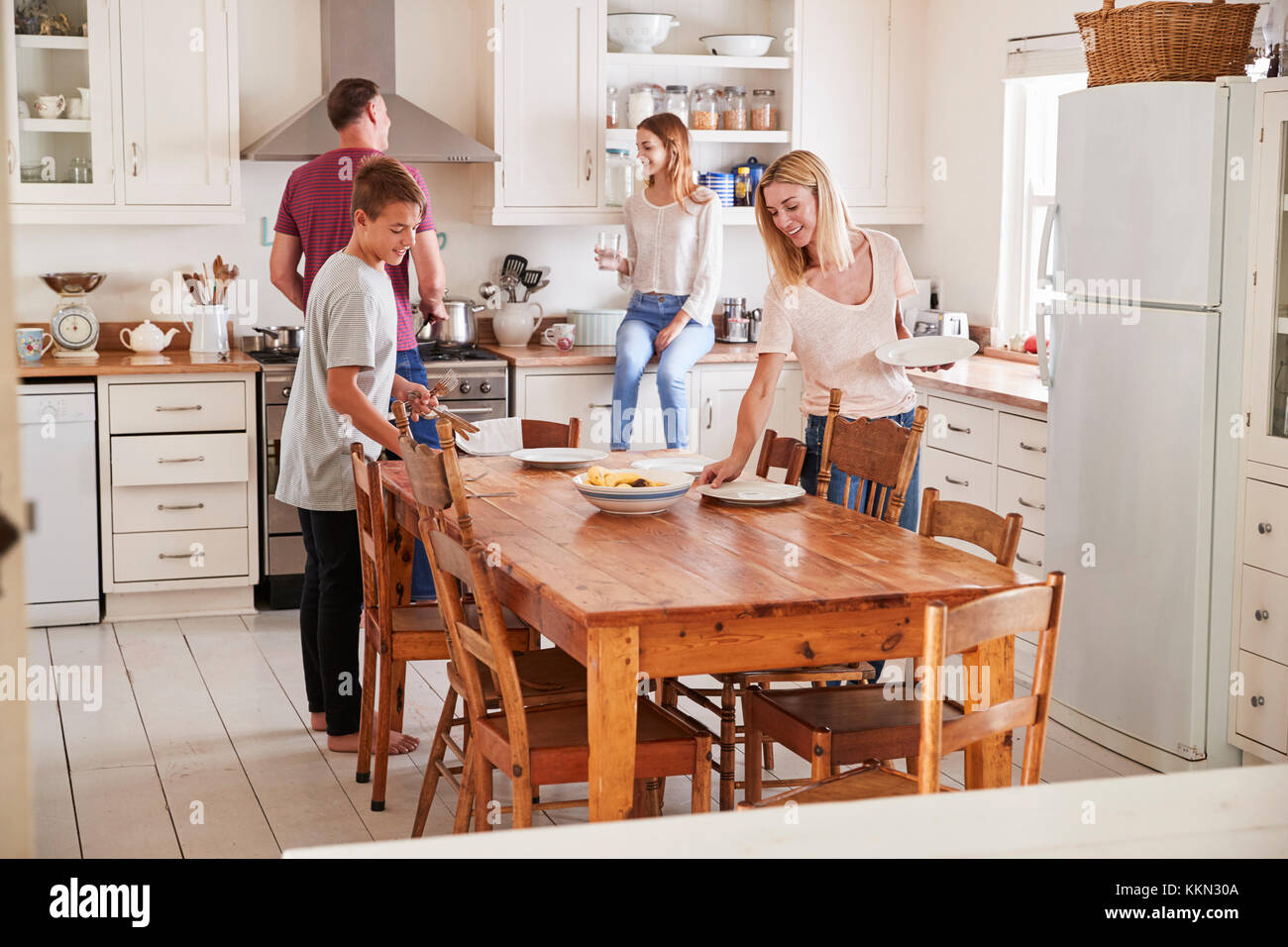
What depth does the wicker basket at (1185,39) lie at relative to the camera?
11.6 feet

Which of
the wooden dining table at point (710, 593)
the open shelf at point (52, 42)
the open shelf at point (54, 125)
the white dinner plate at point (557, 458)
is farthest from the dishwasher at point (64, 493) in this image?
the wooden dining table at point (710, 593)

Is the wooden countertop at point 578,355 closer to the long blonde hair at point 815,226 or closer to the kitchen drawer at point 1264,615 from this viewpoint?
the long blonde hair at point 815,226

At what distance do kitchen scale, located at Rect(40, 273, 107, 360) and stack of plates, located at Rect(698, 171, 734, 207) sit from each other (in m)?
2.43

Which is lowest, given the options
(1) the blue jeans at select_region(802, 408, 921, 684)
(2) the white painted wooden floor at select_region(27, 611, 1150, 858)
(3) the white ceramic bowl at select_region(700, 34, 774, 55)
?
(2) the white painted wooden floor at select_region(27, 611, 1150, 858)

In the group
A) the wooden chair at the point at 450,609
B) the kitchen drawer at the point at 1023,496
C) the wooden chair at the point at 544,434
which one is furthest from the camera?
the kitchen drawer at the point at 1023,496

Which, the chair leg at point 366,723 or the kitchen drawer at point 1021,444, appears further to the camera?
the kitchen drawer at point 1021,444

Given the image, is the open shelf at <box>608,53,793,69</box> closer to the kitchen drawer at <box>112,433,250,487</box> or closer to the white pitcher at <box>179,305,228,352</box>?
the white pitcher at <box>179,305,228,352</box>

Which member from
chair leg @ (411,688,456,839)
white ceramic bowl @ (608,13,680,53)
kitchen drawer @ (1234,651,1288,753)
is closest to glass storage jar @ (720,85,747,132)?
white ceramic bowl @ (608,13,680,53)

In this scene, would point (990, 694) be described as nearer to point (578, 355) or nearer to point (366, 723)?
point (366, 723)

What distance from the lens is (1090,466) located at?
3.84m

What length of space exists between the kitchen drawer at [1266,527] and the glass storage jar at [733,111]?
2986 mm

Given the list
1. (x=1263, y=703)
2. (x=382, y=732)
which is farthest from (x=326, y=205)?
(x=1263, y=703)

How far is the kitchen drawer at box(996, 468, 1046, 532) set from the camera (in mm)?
4332
